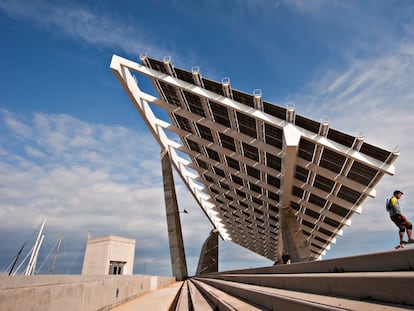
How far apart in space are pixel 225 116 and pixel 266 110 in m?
2.82

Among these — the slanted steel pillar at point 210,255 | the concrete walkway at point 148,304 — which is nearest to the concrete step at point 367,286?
the concrete walkway at point 148,304

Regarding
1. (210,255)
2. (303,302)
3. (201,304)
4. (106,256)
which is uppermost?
(210,255)

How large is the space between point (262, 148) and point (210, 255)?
31412 mm

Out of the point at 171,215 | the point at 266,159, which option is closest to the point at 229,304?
the point at 266,159

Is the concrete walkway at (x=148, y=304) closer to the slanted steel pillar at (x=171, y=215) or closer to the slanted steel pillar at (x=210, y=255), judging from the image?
the slanted steel pillar at (x=171, y=215)

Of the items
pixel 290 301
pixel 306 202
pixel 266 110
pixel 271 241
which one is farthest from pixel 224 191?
pixel 290 301

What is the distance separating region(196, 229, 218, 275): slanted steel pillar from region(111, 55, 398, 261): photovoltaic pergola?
18.5 m

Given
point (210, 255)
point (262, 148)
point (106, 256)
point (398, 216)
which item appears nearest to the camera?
point (398, 216)

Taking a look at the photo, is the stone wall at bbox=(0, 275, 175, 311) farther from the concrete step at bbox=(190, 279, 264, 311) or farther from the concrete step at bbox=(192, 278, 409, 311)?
the concrete step at bbox=(192, 278, 409, 311)

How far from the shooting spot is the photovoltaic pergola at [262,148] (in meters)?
13.3

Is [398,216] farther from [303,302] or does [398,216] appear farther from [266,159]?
[266,159]

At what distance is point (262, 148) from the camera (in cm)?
1593

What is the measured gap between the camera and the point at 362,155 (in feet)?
43.5

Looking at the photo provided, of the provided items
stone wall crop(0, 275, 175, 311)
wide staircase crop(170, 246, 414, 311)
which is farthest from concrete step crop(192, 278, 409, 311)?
stone wall crop(0, 275, 175, 311)
